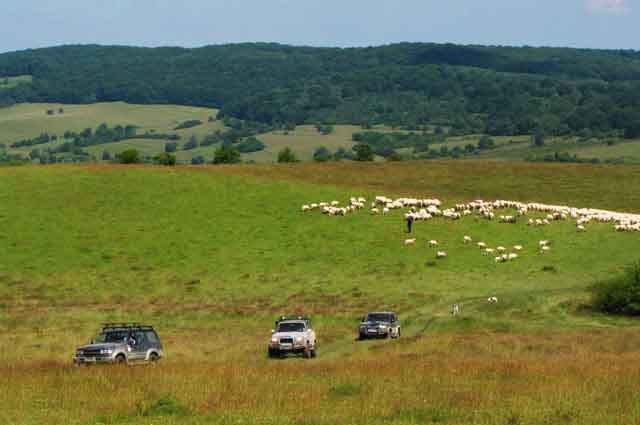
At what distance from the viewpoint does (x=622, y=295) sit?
179ft

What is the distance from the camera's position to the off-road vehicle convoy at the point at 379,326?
158 ft

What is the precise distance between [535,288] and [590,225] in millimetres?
17421

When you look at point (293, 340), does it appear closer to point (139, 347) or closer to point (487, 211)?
point (139, 347)

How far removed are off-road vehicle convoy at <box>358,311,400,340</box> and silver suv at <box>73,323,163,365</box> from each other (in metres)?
12.0

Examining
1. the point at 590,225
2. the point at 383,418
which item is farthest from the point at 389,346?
the point at 590,225

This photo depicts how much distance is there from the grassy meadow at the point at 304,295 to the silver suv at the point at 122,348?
966mm

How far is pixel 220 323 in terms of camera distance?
54.4m

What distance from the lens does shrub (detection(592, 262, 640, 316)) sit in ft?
179

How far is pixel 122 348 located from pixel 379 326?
49.1ft

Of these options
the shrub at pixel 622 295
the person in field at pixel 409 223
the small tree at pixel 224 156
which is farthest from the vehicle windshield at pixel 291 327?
the small tree at pixel 224 156

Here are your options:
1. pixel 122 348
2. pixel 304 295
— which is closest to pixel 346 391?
pixel 122 348

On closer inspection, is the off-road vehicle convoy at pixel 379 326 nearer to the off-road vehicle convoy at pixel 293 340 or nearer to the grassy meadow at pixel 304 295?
the grassy meadow at pixel 304 295

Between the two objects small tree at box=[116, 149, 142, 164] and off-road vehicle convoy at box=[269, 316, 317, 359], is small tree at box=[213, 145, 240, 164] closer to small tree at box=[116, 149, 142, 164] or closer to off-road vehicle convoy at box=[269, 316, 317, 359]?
small tree at box=[116, 149, 142, 164]

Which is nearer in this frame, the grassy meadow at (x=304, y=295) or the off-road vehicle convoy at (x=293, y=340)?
the grassy meadow at (x=304, y=295)
